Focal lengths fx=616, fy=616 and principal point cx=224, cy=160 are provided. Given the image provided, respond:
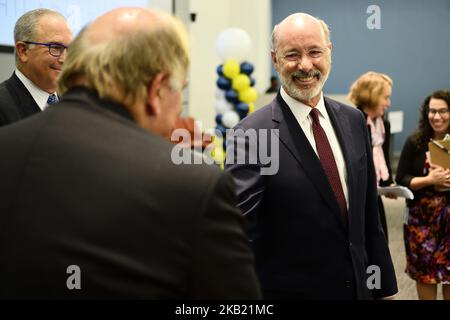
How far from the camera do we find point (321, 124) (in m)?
1.93

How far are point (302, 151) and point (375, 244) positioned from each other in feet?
1.38

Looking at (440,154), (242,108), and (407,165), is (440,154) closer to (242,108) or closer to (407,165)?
(407,165)

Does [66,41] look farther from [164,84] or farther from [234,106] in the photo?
[234,106]

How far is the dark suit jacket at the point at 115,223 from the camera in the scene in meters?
0.89

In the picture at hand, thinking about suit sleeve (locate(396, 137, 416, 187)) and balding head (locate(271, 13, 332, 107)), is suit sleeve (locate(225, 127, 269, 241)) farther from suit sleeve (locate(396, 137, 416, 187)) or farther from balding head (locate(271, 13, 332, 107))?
suit sleeve (locate(396, 137, 416, 187))

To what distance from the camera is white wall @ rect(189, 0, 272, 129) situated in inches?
308

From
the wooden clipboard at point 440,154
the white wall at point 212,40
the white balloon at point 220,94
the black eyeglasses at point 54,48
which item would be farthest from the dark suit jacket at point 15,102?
the white wall at point 212,40

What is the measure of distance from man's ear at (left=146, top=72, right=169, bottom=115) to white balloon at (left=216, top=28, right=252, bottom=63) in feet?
17.3

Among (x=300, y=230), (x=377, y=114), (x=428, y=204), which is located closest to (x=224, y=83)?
(x=377, y=114)

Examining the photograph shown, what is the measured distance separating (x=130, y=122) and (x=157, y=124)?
66mm

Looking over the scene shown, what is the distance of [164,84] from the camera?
100 centimetres

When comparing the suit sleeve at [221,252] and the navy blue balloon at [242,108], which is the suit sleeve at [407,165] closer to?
the navy blue balloon at [242,108]

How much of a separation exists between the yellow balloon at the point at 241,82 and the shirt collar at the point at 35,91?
4021 millimetres

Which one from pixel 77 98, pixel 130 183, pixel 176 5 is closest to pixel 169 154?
pixel 130 183
